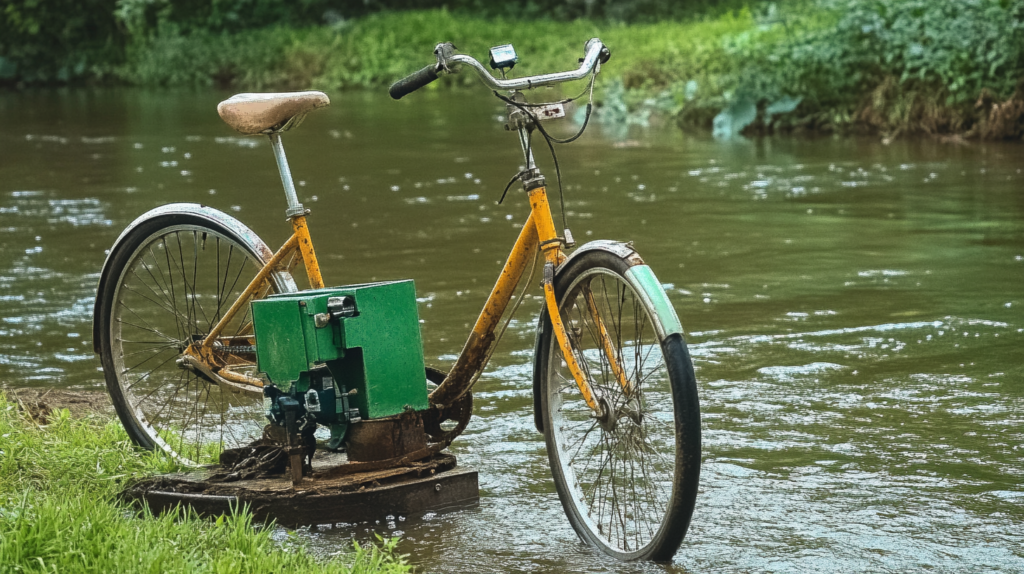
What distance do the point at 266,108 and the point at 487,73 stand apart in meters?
0.92

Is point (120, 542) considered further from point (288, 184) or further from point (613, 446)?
point (288, 184)

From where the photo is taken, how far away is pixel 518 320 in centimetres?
657

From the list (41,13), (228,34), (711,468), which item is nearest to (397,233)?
(711,468)

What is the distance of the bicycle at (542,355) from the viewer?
→ 3.48 metres

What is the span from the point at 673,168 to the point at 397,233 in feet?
11.6

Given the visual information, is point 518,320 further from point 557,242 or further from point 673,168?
point 673,168

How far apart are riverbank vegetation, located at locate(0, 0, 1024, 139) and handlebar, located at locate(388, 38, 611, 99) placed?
9590mm

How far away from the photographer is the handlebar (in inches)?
139

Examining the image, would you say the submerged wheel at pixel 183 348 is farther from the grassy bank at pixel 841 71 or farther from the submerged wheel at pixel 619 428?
the grassy bank at pixel 841 71

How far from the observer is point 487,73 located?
11.8 feet

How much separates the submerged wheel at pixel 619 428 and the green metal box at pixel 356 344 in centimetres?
40

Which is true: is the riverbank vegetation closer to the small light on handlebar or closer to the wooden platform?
the small light on handlebar

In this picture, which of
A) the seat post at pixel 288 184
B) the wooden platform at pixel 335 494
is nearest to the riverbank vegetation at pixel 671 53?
the seat post at pixel 288 184

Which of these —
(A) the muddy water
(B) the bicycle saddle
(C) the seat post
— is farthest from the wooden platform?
(B) the bicycle saddle
